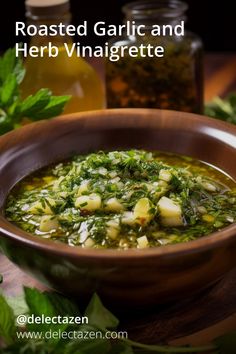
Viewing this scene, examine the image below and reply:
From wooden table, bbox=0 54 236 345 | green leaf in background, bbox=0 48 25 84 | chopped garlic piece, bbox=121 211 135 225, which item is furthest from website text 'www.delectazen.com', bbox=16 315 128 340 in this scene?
green leaf in background, bbox=0 48 25 84

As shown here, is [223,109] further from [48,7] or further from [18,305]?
[18,305]

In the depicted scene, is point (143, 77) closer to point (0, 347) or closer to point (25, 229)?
point (25, 229)

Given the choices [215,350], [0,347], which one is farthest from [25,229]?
[215,350]

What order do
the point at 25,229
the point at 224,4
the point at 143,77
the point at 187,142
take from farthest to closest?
the point at 224,4
the point at 143,77
the point at 187,142
the point at 25,229

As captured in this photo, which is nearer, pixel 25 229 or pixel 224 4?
pixel 25 229

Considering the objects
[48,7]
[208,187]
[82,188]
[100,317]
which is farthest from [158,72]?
[100,317]

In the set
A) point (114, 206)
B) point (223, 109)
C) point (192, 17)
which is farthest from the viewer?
point (192, 17)

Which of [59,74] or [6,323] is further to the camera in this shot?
[59,74]
